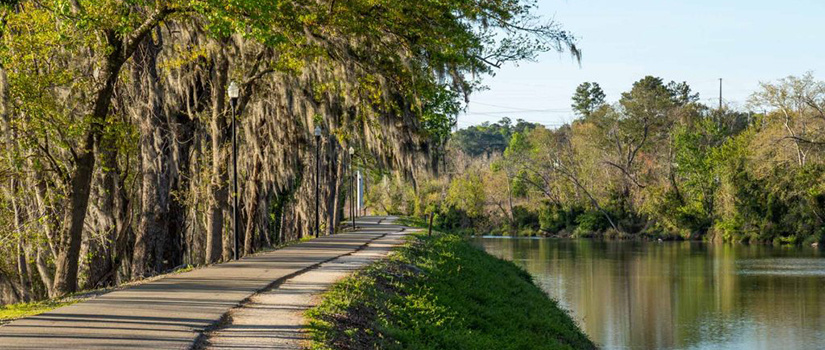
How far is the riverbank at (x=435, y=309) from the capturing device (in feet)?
41.2

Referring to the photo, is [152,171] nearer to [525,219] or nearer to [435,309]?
[435,309]

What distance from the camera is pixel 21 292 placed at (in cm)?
2650

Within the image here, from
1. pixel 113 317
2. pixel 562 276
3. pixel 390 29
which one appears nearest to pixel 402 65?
pixel 390 29

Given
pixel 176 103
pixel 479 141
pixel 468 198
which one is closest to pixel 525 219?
pixel 468 198

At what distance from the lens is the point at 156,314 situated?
1177 cm

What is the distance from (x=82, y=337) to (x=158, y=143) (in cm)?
1390

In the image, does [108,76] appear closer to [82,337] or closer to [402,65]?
[402,65]

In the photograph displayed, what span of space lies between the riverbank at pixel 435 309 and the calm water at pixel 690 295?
5.76m

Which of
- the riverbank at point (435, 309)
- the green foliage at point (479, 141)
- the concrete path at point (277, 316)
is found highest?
the green foliage at point (479, 141)

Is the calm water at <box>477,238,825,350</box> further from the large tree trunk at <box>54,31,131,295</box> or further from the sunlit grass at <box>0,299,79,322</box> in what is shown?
the sunlit grass at <box>0,299,79,322</box>

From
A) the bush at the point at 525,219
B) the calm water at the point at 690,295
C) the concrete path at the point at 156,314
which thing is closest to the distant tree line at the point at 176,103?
the concrete path at the point at 156,314

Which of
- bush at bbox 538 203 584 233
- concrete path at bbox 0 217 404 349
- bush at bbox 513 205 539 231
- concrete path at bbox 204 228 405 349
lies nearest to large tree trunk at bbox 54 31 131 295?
concrete path at bbox 0 217 404 349

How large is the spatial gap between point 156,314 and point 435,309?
5.75 m

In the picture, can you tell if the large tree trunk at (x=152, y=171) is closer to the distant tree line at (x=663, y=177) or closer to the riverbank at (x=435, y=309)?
the riverbank at (x=435, y=309)
